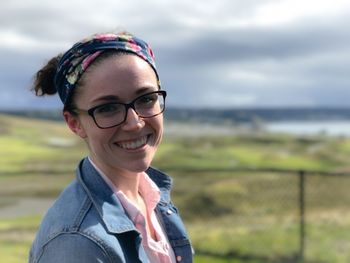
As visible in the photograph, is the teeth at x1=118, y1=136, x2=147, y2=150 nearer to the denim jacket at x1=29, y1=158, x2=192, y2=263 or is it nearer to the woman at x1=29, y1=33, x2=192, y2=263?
the woman at x1=29, y1=33, x2=192, y2=263

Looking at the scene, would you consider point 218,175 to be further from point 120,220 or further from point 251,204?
point 120,220

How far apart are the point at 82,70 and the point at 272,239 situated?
5.48 meters

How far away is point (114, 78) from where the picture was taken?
4.74 ft

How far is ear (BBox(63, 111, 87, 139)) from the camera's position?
156 cm

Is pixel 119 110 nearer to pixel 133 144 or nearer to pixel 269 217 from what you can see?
pixel 133 144

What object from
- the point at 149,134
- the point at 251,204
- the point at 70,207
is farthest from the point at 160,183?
the point at 251,204

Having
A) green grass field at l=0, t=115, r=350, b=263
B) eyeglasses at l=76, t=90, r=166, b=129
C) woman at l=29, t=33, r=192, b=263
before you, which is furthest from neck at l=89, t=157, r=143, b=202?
green grass field at l=0, t=115, r=350, b=263

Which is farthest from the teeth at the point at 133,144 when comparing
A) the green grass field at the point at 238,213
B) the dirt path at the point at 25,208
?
the dirt path at the point at 25,208

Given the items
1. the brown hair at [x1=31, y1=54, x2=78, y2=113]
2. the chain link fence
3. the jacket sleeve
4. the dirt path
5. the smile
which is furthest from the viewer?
the dirt path

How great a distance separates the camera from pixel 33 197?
32.1ft

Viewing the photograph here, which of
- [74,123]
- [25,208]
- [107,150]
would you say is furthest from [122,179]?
[25,208]

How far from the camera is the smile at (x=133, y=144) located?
1547 mm

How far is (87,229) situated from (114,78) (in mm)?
402

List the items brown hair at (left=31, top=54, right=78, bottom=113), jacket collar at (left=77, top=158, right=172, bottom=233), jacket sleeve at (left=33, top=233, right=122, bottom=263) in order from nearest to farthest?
jacket sleeve at (left=33, top=233, right=122, bottom=263) < jacket collar at (left=77, top=158, right=172, bottom=233) < brown hair at (left=31, top=54, right=78, bottom=113)
